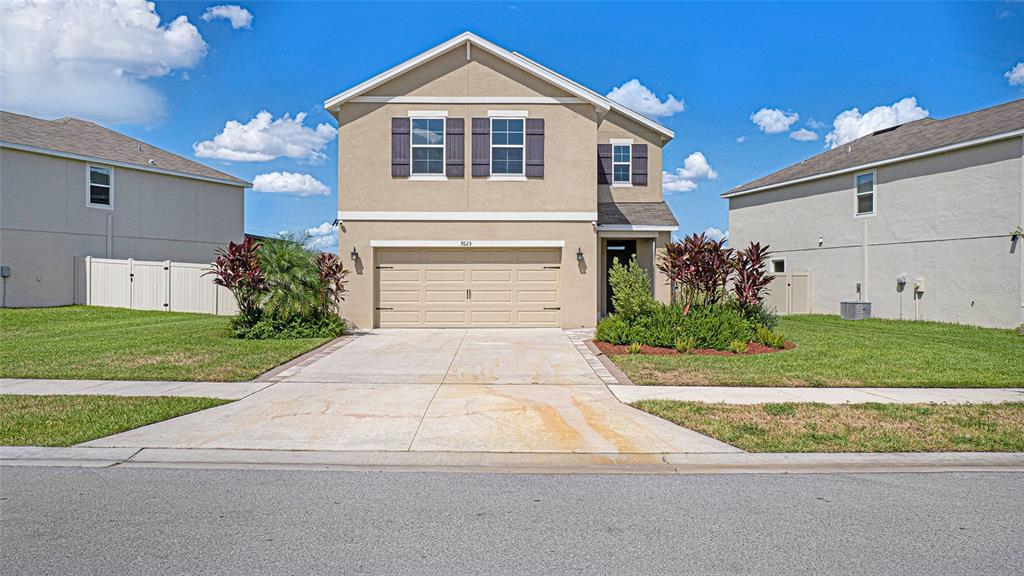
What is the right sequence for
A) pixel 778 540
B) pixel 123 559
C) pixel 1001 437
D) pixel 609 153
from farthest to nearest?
pixel 609 153 < pixel 1001 437 < pixel 778 540 < pixel 123 559

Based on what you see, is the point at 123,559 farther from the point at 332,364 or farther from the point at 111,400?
the point at 332,364

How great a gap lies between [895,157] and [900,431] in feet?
59.5

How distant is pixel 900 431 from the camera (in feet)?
25.4

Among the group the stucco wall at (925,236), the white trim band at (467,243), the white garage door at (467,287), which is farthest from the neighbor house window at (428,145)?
the stucco wall at (925,236)

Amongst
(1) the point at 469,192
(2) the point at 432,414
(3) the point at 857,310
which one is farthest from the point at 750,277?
(3) the point at 857,310

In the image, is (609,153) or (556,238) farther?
(609,153)

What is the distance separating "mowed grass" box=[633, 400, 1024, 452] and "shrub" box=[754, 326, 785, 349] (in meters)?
5.32

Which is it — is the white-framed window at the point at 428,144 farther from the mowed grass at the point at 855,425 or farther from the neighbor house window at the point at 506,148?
the mowed grass at the point at 855,425

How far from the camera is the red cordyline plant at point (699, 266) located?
603 inches

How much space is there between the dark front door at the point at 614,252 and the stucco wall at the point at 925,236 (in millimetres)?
8463

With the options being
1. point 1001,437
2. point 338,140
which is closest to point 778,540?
point 1001,437

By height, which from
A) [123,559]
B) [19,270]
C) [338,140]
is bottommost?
[123,559]

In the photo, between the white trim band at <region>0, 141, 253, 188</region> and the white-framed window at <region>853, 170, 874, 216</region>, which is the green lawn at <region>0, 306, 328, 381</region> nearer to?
the white trim band at <region>0, 141, 253, 188</region>

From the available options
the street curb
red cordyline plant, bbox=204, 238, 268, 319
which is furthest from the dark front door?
the street curb
